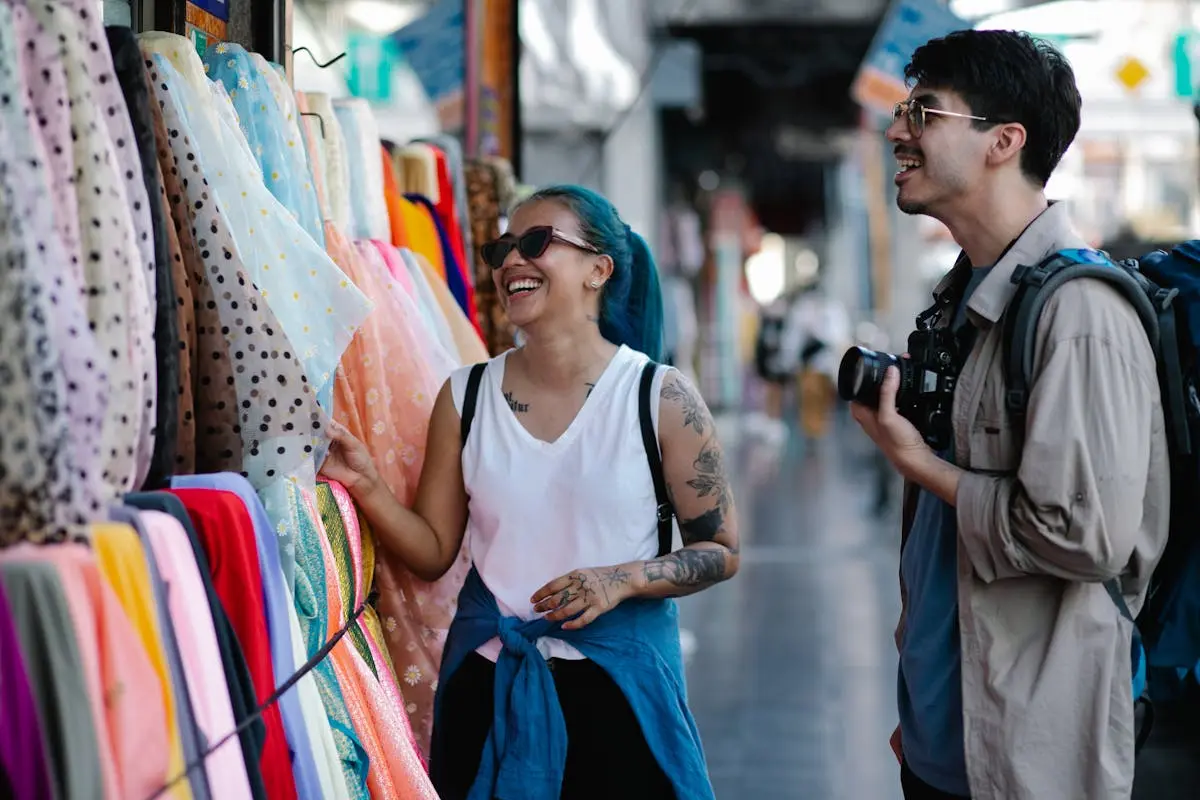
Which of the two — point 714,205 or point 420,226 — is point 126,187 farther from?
point 714,205

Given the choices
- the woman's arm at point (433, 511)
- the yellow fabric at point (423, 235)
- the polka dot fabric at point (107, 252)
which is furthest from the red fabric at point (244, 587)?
the yellow fabric at point (423, 235)

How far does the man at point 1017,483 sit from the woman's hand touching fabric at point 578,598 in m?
0.51

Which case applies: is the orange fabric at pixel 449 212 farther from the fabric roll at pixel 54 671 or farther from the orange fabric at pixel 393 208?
the fabric roll at pixel 54 671

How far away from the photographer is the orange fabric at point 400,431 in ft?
8.91

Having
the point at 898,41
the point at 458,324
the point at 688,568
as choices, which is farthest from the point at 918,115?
the point at 898,41

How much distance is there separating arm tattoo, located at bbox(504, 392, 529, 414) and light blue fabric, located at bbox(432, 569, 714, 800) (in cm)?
32

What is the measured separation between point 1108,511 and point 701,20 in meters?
13.1

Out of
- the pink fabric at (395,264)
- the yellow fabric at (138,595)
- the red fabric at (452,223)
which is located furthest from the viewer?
the red fabric at (452,223)

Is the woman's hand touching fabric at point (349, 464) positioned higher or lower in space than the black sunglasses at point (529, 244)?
lower

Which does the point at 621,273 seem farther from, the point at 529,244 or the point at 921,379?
the point at 921,379

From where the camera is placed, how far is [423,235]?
3.27m

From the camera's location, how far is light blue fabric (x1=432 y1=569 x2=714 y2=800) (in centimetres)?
247

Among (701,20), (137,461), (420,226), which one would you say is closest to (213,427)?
(137,461)

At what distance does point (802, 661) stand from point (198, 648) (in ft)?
16.6
